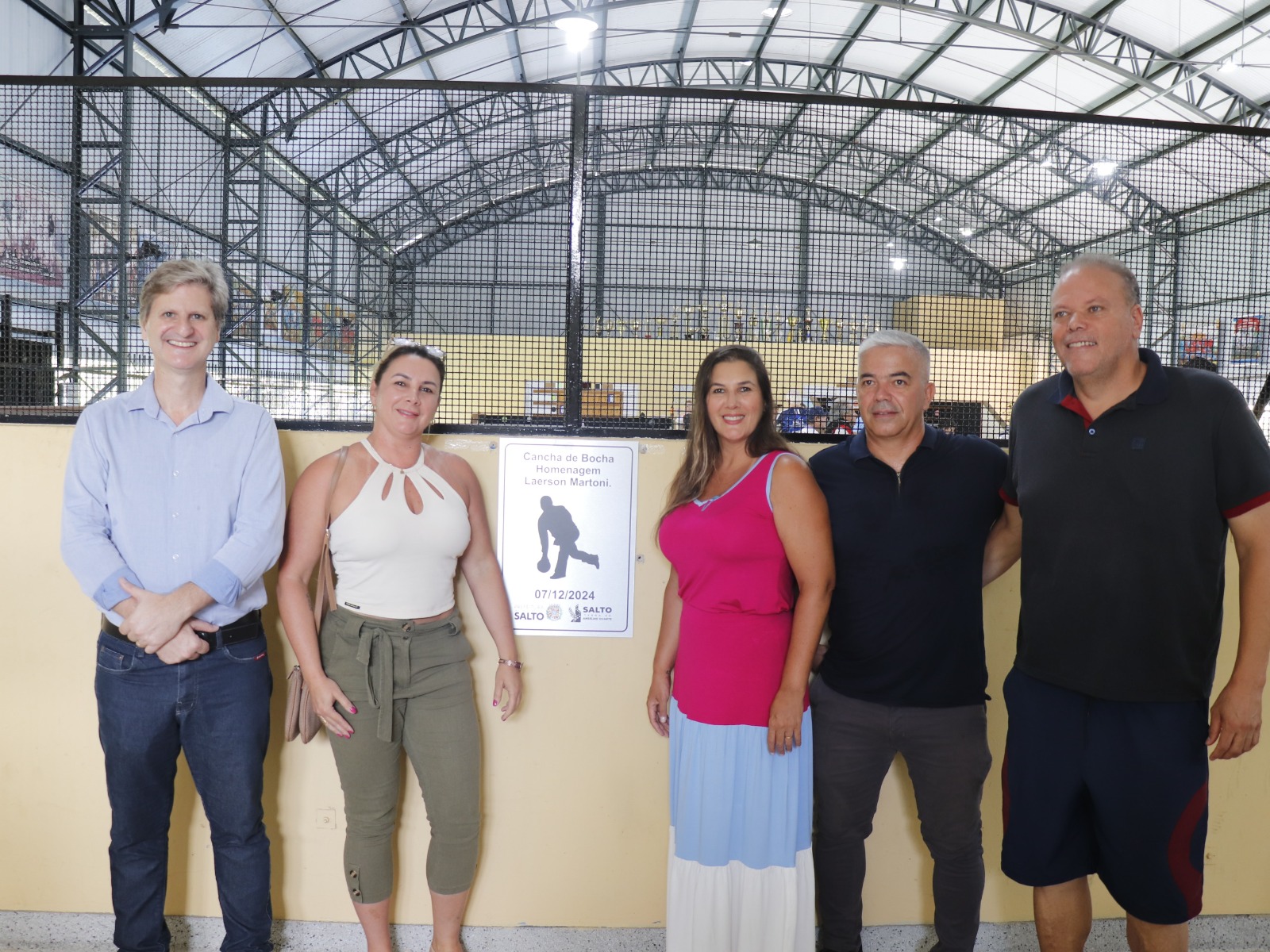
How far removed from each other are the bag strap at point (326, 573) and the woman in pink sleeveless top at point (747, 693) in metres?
0.87

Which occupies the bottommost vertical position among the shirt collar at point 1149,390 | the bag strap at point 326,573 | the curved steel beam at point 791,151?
the bag strap at point 326,573

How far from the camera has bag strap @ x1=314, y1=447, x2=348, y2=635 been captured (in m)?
2.15

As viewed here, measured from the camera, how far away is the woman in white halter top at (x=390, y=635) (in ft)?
6.90

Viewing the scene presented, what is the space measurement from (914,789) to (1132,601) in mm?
731

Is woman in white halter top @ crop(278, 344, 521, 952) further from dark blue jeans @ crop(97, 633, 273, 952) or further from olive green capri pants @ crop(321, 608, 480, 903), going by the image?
dark blue jeans @ crop(97, 633, 273, 952)

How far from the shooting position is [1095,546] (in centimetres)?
182

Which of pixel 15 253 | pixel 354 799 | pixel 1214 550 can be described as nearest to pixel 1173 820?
pixel 1214 550

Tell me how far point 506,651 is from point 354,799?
54 cm

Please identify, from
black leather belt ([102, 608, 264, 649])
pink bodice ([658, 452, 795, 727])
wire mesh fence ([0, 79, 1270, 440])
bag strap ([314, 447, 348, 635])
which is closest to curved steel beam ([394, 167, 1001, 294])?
wire mesh fence ([0, 79, 1270, 440])

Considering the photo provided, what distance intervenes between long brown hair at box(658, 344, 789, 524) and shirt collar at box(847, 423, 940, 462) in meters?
0.17

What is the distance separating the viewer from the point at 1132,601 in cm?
180

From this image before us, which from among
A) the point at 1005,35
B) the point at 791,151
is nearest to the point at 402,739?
the point at 791,151

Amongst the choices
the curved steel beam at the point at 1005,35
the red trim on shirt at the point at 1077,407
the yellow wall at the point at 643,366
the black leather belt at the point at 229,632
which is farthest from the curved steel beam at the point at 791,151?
the curved steel beam at the point at 1005,35

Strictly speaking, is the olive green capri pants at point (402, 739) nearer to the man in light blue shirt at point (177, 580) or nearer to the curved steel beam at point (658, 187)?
the man in light blue shirt at point (177, 580)
